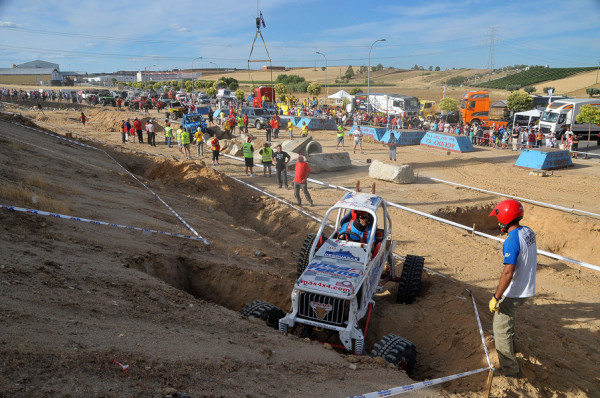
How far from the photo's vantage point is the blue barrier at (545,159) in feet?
69.1

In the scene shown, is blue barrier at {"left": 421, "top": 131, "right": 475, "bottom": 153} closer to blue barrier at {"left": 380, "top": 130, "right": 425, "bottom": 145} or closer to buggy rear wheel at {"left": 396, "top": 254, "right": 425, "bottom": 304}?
blue barrier at {"left": 380, "top": 130, "right": 425, "bottom": 145}

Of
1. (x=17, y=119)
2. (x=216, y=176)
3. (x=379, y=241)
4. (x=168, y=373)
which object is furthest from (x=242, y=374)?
(x=17, y=119)

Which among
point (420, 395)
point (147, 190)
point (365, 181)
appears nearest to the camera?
point (420, 395)

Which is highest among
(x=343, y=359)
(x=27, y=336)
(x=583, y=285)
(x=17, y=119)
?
(x=17, y=119)

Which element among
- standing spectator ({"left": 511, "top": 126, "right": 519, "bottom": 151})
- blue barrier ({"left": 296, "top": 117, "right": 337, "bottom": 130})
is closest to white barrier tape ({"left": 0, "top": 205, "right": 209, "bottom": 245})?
standing spectator ({"left": 511, "top": 126, "right": 519, "bottom": 151})

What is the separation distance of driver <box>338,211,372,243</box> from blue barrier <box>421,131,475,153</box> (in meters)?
21.5

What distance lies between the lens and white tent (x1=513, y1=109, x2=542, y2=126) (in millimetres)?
33678

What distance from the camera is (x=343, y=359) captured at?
5273mm

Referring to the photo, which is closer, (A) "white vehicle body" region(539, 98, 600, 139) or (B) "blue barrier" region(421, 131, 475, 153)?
(B) "blue barrier" region(421, 131, 475, 153)

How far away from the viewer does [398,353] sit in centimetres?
550

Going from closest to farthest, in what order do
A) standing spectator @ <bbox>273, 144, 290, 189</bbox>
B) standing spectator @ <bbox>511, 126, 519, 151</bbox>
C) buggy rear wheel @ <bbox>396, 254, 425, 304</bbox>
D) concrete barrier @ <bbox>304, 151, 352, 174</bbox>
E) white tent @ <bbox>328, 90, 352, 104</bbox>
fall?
1. buggy rear wheel @ <bbox>396, 254, 425, 304</bbox>
2. standing spectator @ <bbox>273, 144, 290, 189</bbox>
3. concrete barrier @ <bbox>304, 151, 352, 174</bbox>
4. standing spectator @ <bbox>511, 126, 519, 151</bbox>
5. white tent @ <bbox>328, 90, 352, 104</bbox>

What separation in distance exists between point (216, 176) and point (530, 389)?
43.7 ft

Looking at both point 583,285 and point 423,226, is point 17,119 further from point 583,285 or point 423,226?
point 583,285

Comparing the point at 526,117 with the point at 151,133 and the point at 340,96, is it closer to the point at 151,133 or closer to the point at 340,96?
the point at 340,96
